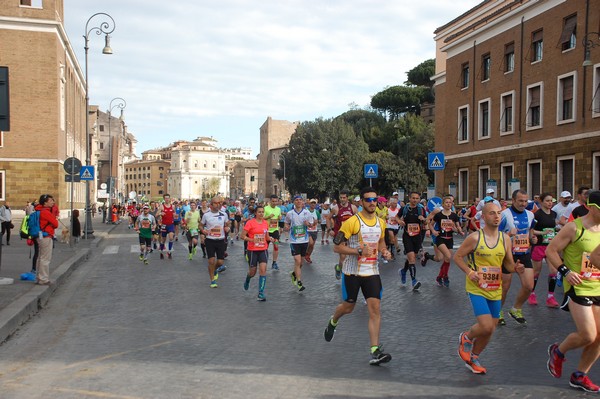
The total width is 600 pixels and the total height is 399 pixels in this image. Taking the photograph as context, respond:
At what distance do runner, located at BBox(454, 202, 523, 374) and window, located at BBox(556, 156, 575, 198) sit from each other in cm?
2438

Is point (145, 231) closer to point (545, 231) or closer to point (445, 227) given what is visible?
point (445, 227)

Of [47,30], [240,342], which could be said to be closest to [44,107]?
[47,30]

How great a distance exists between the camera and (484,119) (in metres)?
37.7

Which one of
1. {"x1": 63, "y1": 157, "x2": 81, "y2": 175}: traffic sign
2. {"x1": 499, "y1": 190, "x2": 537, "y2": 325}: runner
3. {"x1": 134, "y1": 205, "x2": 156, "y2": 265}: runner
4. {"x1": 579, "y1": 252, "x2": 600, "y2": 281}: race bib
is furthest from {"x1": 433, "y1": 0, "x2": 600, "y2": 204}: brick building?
{"x1": 579, "y1": 252, "x2": 600, "y2": 281}: race bib

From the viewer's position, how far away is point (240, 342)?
791 cm

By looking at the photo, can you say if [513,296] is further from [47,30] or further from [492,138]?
[47,30]

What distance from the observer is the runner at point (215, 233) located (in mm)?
13539

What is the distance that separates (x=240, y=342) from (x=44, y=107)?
41.0 metres

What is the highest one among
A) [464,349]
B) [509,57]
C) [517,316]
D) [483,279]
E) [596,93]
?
[509,57]

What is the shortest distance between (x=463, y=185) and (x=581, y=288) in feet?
114

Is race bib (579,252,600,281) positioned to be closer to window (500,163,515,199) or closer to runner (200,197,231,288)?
runner (200,197,231,288)

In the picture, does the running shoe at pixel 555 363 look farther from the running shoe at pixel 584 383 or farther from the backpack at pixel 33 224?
the backpack at pixel 33 224

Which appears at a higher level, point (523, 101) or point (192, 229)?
point (523, 101)

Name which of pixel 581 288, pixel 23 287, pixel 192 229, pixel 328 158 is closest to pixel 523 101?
pixel 192 229
